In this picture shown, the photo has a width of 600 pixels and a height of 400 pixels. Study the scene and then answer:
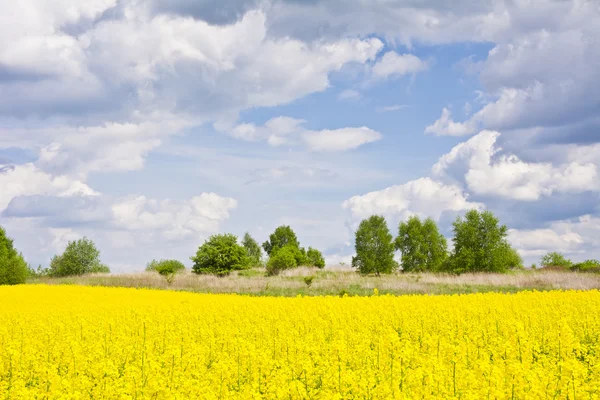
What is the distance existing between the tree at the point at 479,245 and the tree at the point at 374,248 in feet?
25.7

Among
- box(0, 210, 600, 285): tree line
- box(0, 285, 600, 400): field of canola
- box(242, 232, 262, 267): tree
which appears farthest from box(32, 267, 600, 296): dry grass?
box(242, 232, 262, 267): tree

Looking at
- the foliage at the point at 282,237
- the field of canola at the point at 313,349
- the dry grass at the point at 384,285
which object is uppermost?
the foliage at the point at 282,237

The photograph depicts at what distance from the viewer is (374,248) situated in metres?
53.7

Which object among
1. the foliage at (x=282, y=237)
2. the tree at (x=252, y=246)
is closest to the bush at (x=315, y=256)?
the foliage at (x=282, y=237)

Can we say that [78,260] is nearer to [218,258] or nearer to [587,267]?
[218,258]

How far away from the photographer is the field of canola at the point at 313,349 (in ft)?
25.8

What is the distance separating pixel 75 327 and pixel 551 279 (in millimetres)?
31647

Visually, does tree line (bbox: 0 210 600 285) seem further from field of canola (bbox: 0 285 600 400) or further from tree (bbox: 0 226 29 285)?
field of canola (bbox: 0 285 600 400)

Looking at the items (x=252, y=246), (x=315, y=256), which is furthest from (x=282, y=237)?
(x=252, y=246)

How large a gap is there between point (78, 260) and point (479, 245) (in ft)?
136

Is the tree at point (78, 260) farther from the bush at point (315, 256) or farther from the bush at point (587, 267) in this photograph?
the bush at point (587, 267)

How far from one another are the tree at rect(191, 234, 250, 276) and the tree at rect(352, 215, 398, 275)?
1158 cm

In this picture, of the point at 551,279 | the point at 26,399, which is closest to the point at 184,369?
the point at 26,399

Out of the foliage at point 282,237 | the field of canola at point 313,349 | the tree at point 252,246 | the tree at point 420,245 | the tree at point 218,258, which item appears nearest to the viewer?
the field of canola at point 313,349
